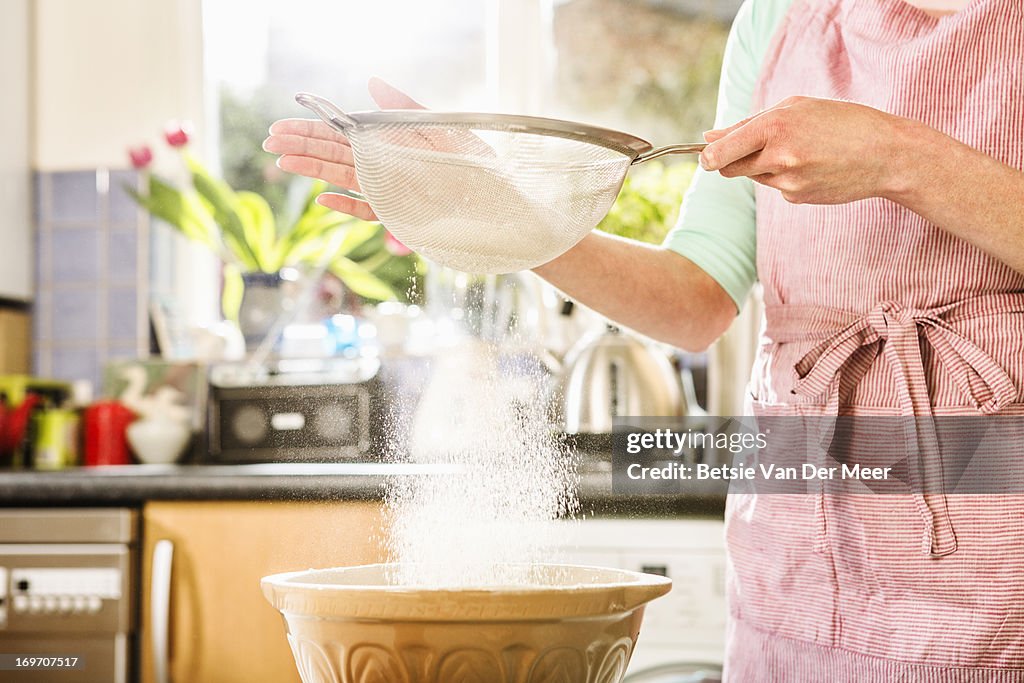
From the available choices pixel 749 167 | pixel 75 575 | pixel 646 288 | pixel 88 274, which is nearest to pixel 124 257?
pixel 88 274

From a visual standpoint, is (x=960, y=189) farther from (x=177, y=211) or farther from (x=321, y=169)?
(x=177, y=211)

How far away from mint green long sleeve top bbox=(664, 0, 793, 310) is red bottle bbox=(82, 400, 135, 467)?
1505 mm

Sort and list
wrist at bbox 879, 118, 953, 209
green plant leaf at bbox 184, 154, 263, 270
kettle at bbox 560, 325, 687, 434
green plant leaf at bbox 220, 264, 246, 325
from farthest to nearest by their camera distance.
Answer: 1. green plant leaf at bbox 220, 264, 246, 325
2. green plant leaf at bbox 184, 154, 263, 270
3. kettle at bbox 560, 325, 687, 434
4. wrist at bbox 879, 118, 953, 209

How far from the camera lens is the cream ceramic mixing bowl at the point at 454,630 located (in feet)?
1.80

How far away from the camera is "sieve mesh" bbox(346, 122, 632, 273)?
24.1 inches

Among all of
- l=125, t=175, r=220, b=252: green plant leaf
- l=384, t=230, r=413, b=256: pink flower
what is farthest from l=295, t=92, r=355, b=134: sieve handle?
l=125, t=175, r=220, b=252: green plant leaf

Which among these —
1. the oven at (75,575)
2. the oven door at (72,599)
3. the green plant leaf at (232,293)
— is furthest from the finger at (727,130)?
the green plant leaf at (232,293)

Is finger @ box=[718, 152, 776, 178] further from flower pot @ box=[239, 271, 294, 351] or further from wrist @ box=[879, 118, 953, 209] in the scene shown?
flower pot @ box=[239, 271, 294, 351]

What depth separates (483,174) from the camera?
2.05 feet

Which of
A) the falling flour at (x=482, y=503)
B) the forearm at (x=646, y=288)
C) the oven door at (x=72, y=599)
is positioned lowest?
the oven door at (x=72, y=599)

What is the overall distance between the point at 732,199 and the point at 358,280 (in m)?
1.41

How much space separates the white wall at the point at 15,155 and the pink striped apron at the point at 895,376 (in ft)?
6.40

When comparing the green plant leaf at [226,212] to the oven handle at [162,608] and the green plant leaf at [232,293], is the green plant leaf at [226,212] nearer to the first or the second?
the green plant leaf at [232,293]

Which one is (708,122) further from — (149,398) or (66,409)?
(66,409)
